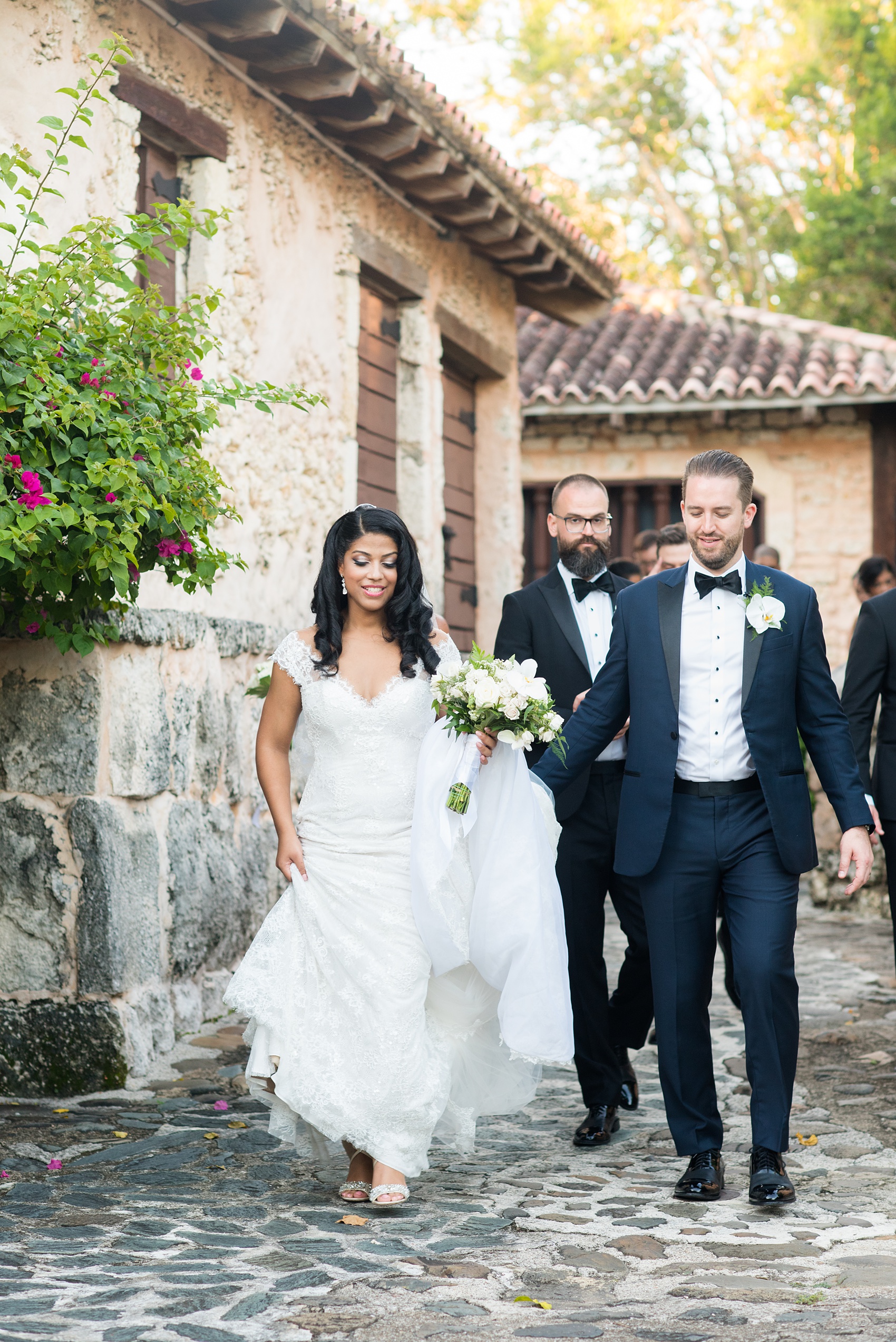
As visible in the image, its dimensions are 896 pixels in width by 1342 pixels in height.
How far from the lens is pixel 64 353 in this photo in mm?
4410

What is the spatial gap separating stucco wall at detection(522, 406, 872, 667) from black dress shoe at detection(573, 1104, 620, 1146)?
31.0 ft

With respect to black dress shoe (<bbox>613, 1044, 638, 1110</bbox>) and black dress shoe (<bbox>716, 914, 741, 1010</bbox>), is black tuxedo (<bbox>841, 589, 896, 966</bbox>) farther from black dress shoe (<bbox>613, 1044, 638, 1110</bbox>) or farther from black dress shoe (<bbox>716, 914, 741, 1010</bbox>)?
black dress shoe (<bbox>613, 1044, 638, 1110</bbox>)

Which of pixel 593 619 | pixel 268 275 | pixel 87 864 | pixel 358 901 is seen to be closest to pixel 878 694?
pixel 593 619

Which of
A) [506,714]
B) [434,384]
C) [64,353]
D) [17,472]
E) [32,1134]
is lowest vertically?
[32,1134]

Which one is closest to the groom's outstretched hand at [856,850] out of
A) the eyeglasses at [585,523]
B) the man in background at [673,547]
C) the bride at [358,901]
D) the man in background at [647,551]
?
the bride at [358,901]

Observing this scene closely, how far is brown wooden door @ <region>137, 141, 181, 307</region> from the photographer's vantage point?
22.3 ft

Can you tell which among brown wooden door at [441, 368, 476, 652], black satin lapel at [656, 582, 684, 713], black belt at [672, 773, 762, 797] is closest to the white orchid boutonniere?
black satin lapel at [656, 582, 684, 713]

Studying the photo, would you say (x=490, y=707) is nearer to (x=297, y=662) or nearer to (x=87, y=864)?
(x=297, y=662)

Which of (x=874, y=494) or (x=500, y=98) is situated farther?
(x=500, y=98)

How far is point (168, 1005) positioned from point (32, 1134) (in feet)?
3.58

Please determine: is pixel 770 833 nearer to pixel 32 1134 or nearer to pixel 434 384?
pixel 32 1134

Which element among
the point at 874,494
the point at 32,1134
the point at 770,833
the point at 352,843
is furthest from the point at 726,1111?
the point at 874,494

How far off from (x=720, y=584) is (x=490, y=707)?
767mm

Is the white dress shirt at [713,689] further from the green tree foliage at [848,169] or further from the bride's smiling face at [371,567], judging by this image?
the green tree foliage at [848,169]
